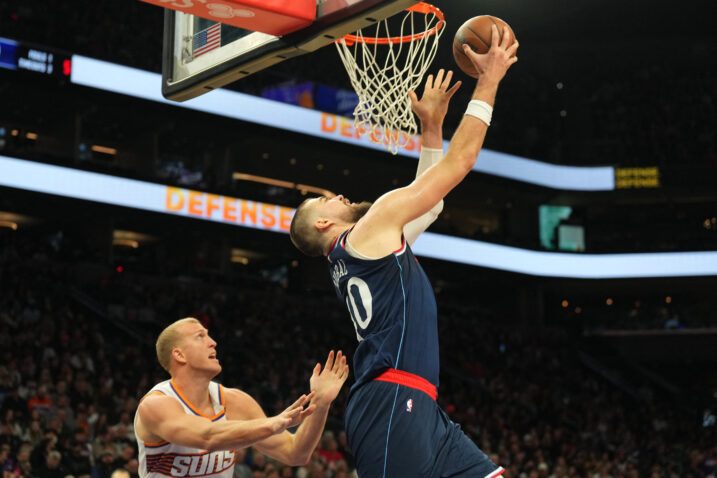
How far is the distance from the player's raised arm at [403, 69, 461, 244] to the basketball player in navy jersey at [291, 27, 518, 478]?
404mm

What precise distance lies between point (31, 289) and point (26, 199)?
2275mm

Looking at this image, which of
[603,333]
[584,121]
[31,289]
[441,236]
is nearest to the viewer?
[31,289]

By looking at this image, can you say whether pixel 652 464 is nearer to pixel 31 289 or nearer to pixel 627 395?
pixel 627 395

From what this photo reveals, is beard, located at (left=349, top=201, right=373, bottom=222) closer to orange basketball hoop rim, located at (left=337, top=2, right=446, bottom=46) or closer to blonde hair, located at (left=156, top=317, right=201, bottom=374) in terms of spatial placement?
blonde hair, located at (left=156, top=317, right=201, bottom=374)

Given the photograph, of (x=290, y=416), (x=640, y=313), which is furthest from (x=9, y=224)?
(x=290, y=416)

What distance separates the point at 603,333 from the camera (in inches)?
1125

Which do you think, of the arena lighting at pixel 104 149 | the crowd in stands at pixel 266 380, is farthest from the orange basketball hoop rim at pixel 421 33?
the arena lighting at pixel 104 149

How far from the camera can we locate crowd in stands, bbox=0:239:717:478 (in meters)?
12.0

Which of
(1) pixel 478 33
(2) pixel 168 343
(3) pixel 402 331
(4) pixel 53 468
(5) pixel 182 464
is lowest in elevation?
(4) pixel 53 468

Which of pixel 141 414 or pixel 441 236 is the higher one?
pixel 441 236

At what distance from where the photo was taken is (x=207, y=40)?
5375mm

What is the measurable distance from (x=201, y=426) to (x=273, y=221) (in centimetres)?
1837

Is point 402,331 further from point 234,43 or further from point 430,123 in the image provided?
point 234,43

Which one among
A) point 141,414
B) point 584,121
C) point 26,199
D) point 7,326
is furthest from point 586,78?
point 141,414
